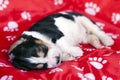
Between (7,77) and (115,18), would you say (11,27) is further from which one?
(115,18)

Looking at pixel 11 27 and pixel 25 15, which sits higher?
pixel 25 15

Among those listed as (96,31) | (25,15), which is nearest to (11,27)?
(25,15)

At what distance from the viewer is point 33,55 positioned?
68.0 inches

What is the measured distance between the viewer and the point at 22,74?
1715 millimetres

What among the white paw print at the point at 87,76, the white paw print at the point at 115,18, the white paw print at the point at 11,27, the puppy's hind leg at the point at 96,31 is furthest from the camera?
the white paw print at the point at 115,18

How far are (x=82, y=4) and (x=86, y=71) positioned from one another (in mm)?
877

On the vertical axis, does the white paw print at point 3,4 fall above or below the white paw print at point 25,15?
above

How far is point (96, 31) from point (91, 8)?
36 centimetres

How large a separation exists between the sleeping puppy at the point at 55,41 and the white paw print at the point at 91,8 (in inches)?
9.8

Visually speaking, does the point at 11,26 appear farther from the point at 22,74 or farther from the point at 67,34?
the point at 22,74

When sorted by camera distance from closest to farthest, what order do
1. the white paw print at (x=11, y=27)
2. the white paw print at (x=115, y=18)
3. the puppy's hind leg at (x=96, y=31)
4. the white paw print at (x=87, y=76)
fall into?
the white paw print at (x=87, y=76)
the puppy's hind leg at (x=96, y=31)
the white paw print at (x=11, y=27)
the white paw print at (x=115, y=18)

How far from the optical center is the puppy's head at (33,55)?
172 centimetres

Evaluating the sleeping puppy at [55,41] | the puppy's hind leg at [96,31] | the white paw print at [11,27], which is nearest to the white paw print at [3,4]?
the white paw print at [11,27]

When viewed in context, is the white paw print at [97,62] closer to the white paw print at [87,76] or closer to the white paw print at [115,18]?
the white paw print at [87,76]
